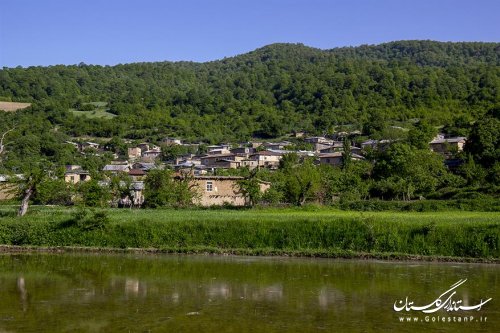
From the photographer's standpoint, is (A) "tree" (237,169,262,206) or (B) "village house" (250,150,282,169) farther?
(B) "village house" (250,150,282,169)

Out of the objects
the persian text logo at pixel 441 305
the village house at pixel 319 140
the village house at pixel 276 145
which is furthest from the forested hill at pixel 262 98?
the persian text logo at pixel 441 305

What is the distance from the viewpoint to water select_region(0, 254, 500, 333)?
14875 millimetres

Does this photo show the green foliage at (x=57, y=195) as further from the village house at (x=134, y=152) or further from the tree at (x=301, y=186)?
the village house at (x=134, y=152)

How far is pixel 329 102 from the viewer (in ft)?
427

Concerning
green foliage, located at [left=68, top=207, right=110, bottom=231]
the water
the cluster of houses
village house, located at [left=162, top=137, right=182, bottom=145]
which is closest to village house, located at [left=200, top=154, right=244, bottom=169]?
the cluster of houses

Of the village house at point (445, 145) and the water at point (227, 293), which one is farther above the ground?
the village house at point (445, 145)

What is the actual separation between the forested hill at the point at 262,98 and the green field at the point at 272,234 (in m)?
71.7

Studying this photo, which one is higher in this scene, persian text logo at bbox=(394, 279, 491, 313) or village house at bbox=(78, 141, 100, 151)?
village house at bbox=(78, 141, 100, 151)

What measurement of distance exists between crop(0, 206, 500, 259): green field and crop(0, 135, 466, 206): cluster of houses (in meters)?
14.1

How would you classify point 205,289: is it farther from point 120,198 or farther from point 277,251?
point 120,198

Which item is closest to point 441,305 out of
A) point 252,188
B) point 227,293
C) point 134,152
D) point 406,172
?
point 227,293

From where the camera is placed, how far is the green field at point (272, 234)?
94.1 feet

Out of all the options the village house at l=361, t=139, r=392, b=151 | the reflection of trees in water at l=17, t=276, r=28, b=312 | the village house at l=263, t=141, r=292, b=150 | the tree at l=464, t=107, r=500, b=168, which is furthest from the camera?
the village house at l=263, t=141, r=292, b=150

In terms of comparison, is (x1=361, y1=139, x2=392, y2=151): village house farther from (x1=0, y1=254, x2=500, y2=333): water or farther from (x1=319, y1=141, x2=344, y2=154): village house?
(x1=0, y1=254, x2=500, y2=333): water
